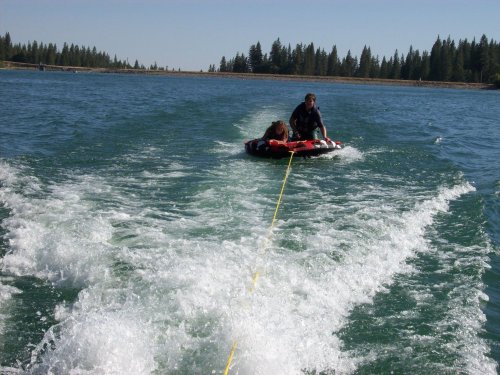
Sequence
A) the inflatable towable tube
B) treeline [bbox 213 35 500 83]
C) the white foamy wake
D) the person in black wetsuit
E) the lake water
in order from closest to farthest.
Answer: the white foamy wake < the lake water < the inflatable towable tube < the person in black wetsuit < treeline [bbox 213 35 500 83]

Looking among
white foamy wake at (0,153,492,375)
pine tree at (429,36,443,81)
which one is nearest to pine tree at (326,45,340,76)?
pine tree at (429,36,443,81)

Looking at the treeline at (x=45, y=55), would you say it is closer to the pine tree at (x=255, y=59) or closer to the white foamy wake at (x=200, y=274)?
the pine tree at (x=255, y=59)

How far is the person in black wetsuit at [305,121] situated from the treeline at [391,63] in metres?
109

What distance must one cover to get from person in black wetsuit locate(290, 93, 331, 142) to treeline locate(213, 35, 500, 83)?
359ft

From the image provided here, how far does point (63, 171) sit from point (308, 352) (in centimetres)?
785

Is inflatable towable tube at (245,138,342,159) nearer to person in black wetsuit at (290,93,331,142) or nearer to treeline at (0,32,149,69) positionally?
A: person in black wetsuit at (290,93,331,142)

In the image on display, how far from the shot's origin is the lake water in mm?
4250

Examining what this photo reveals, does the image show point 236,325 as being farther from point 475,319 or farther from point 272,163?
point 272,163

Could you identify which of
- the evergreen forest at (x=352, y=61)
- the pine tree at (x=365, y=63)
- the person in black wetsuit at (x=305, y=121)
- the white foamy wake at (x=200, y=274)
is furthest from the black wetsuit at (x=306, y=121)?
the pine tree at (x=365, y=63)

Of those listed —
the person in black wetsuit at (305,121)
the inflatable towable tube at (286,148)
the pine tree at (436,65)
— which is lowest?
the inflatable towable tube at (286,148)

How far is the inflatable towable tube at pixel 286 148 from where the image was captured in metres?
12.9

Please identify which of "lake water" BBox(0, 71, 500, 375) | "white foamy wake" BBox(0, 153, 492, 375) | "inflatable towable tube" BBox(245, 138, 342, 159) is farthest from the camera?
"inflatable towable tube" BBox(245, 138, 342, 159)

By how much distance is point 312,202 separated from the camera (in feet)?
29.4

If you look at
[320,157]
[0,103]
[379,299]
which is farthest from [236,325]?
[0,103]
